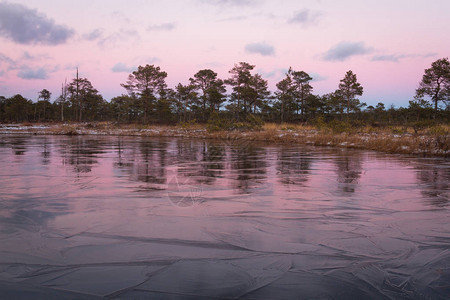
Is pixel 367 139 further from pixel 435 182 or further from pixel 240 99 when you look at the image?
pixel 240 99

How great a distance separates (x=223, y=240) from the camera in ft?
13.6

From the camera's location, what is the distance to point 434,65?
38688 mm

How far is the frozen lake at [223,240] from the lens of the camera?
300 centimetres

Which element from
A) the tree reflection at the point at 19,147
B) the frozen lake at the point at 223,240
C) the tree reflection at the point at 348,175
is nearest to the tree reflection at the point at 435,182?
the frozen lake at the point at 223,240

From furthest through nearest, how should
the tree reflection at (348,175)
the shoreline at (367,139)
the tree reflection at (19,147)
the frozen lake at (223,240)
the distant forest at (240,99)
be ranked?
the distant forest at (240,99) < the tree reflection at (19,147) < the shoreline at (367,139) < the tree reflection at (348,175) < the frozen lake at (223,240)

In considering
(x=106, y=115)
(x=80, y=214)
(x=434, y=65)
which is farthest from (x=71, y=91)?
(x=80, y=214)

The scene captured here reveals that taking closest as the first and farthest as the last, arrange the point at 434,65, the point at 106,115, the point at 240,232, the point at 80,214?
the point at 240,232 → the point at 80,214 → the point at 434,65 → the point at 106,115

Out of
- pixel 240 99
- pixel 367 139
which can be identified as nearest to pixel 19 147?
pixel 367 139

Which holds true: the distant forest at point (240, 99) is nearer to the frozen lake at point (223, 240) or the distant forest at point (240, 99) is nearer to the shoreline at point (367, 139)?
the shoreline at point (367, 139)

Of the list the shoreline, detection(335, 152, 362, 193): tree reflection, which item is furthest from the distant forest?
detection(335, 152, 362, 193): tree reflection

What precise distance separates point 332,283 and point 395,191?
5.05 meters

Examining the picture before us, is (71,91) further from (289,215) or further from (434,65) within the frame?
(289,215)

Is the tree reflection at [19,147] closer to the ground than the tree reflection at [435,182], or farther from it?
farther from it

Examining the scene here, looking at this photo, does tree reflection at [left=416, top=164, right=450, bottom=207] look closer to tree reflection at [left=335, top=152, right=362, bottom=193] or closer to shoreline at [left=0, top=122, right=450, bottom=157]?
tree reflection at [left=335, top=152, right=362, bottom=193]
